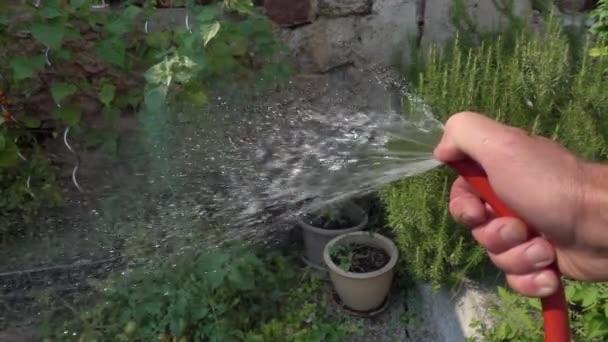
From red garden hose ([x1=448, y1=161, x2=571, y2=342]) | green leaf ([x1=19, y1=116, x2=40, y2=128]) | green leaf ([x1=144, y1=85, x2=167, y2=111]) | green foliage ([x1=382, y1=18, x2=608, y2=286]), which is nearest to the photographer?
red garden hose ([x1=448, y1=161, x2=571, y2=342])

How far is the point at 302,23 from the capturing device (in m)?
2.80

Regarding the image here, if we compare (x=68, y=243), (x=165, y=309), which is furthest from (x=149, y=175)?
(x=165, y=309)

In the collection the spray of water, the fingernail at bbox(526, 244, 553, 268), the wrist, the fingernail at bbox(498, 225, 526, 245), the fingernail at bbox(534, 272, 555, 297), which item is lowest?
the spray of water

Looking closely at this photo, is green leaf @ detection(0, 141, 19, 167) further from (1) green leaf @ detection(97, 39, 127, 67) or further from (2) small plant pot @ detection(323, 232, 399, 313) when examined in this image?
(2) small plant pot @ detection(323, 232, 399, 313)

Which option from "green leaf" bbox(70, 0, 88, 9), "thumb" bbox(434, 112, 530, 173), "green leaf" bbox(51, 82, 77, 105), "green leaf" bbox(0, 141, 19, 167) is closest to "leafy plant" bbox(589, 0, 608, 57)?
"thumb" bbox(434, 112, 530, 173)

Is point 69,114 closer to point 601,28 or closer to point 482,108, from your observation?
point 482,108

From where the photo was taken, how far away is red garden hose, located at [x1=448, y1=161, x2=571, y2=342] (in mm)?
1021

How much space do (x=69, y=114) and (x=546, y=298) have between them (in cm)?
208

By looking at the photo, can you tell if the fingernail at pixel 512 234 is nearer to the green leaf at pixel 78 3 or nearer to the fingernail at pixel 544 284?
the fingernail at pixel 544 284

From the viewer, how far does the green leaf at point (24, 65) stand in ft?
7.39

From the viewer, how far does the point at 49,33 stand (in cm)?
216

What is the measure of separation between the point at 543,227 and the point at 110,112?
1984 millimetres

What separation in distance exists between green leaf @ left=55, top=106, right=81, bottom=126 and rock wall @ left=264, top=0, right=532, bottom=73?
95cm

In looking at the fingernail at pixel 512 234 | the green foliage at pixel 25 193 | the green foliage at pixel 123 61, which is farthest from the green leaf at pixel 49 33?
the fingernail at pixel 512 234
